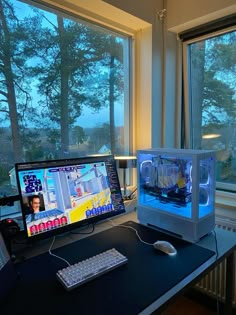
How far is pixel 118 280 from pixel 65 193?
49cm

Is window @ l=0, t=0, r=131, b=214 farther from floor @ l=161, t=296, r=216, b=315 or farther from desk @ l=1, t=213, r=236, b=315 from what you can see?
floor @ l=161, t=296, r=216, b=315

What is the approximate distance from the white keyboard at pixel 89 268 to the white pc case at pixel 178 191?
40 centimetres

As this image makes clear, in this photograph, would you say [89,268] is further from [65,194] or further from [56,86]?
[56,86]

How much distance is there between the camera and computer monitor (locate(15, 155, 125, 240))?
1.11 metres

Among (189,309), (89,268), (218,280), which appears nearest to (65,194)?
(89,268)

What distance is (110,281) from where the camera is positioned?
0.95 metres

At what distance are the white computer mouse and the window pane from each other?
0.98 m

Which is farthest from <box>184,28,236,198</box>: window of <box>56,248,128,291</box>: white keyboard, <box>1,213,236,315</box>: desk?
<box>56,248,128,291</box>: white keyboard

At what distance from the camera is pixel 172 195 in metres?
1.43

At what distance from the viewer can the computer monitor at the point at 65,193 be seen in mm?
1113

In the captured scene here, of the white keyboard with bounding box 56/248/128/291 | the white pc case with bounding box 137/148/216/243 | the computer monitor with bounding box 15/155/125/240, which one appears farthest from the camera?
the white pc case with bounding box 137/148/216/243

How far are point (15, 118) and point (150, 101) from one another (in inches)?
40.1

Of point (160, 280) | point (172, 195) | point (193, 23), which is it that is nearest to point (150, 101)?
point (193, 23)

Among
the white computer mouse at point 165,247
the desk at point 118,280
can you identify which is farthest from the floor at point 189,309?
the white computer mouse at point 165,247
